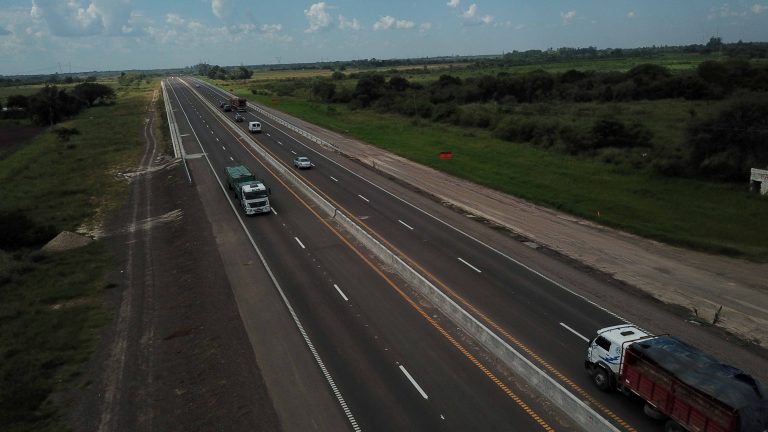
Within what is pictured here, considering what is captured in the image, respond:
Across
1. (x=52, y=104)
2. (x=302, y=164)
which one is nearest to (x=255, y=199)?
(x=302, y=164)

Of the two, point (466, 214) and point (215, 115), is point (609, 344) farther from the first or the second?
point (215, 115)

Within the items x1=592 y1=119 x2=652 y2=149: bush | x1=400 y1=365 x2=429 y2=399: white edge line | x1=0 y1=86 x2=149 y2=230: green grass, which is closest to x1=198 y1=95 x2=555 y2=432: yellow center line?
x1=400 y1=365 x2=429 y2=399: white edge line

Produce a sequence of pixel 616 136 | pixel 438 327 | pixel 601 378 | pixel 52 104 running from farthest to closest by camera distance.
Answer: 1. pixel 52 104
2. pixel 616 136
3. pixel 438 327
4. pixel 601 378

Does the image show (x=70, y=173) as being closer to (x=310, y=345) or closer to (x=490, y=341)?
(x=310, y=345)

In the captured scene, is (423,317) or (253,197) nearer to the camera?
(423,317)

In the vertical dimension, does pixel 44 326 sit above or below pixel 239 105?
below

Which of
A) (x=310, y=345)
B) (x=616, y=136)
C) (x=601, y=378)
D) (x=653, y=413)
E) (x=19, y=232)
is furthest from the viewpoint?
(x=616, y=136)
